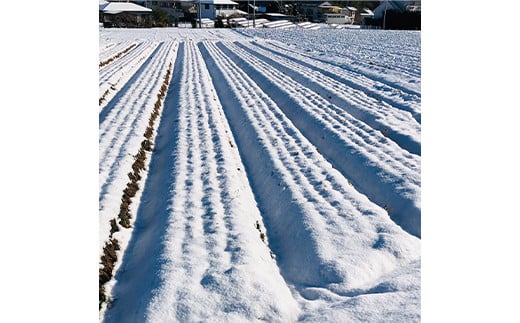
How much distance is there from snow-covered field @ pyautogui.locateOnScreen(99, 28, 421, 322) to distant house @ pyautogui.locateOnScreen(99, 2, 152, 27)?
59230mm

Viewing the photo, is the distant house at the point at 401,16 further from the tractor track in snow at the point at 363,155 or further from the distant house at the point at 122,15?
the tractor track in snow at the point at 363,155

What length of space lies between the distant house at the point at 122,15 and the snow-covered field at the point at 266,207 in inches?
2332

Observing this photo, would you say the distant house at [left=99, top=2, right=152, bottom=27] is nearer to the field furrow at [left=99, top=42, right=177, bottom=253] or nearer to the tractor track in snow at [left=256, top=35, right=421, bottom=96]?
the tractor track in snow at [left=256, top=35, right=421, bottom=96]

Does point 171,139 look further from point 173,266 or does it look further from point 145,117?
point 173,266

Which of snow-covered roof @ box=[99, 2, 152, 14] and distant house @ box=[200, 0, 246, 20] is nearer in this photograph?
snow-covered roof @ box=[99, 2, 152, 14]

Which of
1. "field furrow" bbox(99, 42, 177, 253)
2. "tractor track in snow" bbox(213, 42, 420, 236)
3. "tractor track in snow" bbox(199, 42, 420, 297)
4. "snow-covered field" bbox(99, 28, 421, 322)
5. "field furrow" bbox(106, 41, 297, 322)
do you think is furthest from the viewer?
"field furrow" bbox(99, 42, 177, 253)

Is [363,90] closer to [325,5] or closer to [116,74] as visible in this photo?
[116,74]

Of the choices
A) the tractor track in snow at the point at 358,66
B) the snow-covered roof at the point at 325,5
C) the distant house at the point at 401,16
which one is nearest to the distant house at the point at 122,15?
the distant house at the point at 401,16

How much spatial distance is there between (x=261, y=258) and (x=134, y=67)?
17.9 meters

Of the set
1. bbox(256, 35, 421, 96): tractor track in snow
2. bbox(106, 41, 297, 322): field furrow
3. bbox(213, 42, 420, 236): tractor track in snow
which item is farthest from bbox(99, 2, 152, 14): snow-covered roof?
bbox(106, 41, 297, 322): field furrow

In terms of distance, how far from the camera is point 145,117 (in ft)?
39.3

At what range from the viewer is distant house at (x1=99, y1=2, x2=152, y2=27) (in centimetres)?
6894

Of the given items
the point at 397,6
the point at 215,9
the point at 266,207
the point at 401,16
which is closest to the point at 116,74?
the point at 266,207
